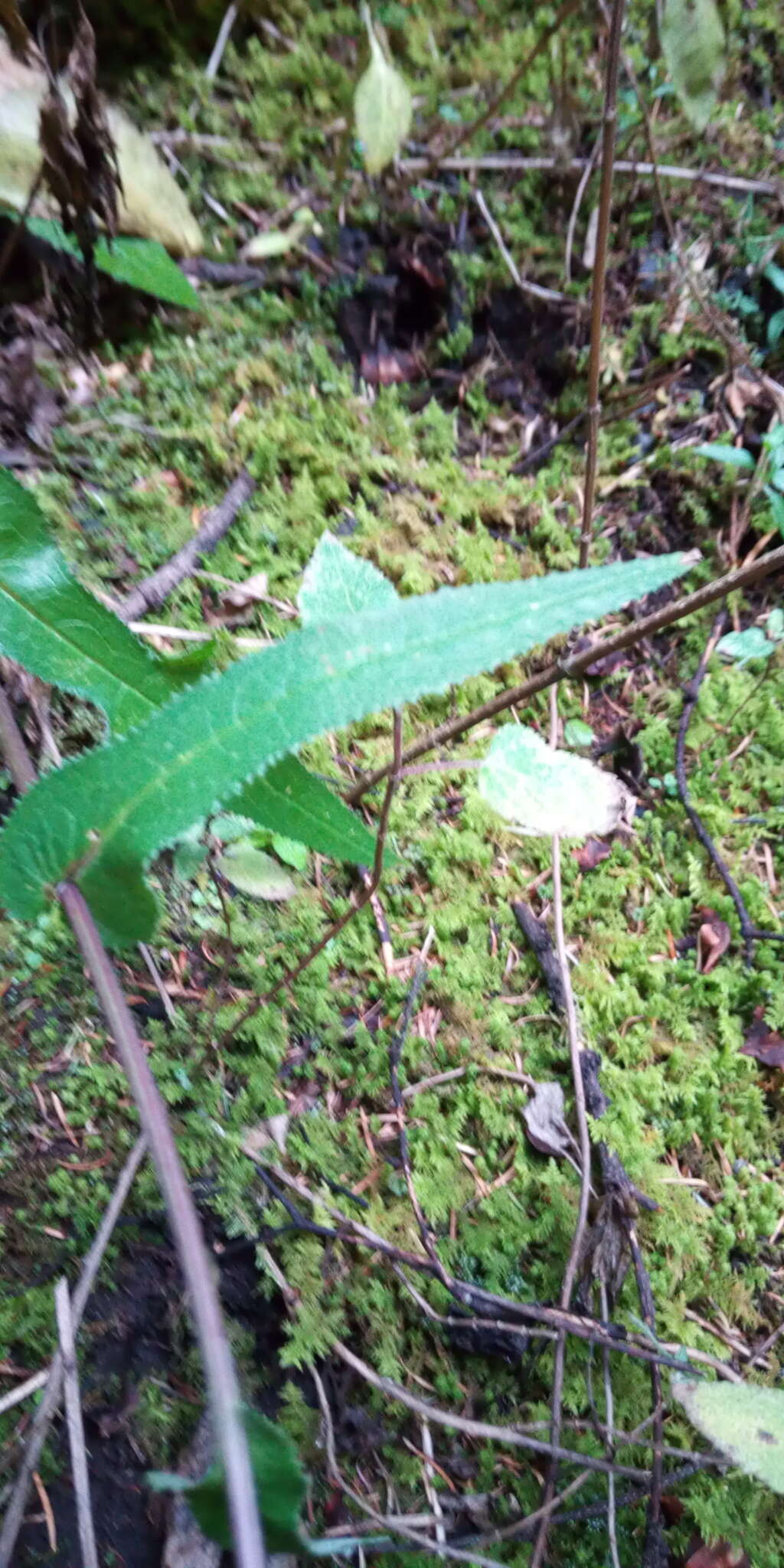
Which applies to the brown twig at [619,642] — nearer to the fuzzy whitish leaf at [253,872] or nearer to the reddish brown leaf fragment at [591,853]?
the fuzzy whitish leaf at [253,872]

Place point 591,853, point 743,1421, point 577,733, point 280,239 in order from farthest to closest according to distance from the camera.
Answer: point 280,239
point 577,733
point 591,853
point 743,1421

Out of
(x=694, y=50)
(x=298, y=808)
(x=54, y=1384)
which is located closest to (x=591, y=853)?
(x=298, y=808)

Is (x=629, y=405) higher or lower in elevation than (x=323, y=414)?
higher

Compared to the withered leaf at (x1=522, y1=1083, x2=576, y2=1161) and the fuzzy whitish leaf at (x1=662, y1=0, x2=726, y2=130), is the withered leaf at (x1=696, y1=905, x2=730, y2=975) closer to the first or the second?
the withered leaf at (x1=522, y1=1083, x2=576, y2=1161)

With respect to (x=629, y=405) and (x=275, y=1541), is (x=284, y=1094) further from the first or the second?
(x=629, y=405)

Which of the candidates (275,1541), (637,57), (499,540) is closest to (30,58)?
(499,540)

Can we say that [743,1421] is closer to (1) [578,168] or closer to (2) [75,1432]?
(2) [75,1432]
